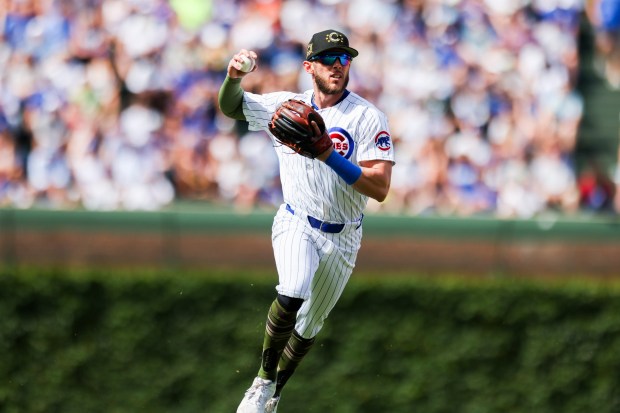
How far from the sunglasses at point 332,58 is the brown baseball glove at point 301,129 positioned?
1.27ft

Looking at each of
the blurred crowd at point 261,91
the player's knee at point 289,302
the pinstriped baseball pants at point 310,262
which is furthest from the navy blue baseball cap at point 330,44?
the blurred crowd at point 261,91

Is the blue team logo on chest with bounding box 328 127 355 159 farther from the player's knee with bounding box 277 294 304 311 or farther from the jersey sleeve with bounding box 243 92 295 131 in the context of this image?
the player's knee with bounding box 277 294 304 311

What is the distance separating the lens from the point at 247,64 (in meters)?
7.00

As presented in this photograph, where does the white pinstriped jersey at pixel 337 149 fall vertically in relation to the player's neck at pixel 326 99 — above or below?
below

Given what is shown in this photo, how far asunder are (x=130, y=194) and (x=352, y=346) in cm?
275

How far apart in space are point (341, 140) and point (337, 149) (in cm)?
6

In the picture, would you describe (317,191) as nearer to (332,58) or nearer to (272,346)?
(332,58)

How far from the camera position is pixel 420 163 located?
38.5 ft

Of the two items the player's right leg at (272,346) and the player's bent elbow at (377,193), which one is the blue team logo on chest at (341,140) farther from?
the player's right leg at (272,346)

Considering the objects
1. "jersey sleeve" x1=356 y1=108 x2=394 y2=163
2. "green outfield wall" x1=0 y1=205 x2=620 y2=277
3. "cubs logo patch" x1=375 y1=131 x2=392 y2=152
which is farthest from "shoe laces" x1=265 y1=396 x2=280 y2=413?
"green outfield wall" x1=0 y1=205 x2=620 y2=277

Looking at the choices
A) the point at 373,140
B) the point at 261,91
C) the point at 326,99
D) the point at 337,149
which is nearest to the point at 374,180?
the point at 373,140

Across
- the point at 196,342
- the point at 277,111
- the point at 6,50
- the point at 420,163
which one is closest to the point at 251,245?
the point at 196,342

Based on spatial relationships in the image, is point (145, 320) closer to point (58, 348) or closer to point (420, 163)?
point (58, 348)

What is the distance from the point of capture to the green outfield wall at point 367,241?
36.5 ft
